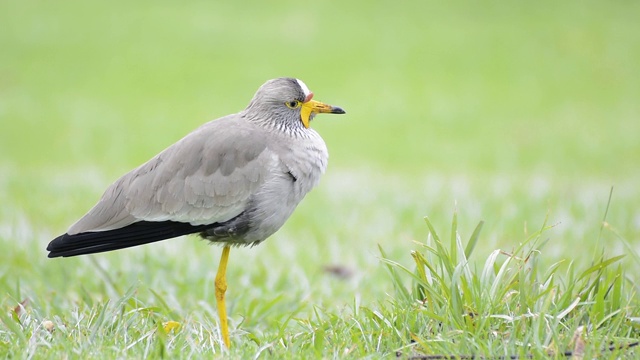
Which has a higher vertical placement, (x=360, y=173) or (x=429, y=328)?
(x=429, y=328)

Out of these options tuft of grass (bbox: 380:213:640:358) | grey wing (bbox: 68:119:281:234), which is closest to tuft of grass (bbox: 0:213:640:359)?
tuft of grass (bbox: 380:213:640:358)

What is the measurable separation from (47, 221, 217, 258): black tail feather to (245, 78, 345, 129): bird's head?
2.12 ft

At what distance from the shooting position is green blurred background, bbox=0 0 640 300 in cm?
750

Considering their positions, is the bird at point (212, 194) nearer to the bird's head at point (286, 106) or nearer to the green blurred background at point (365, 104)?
the bird's head at point (286, 106)

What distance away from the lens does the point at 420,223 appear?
7.16 meters

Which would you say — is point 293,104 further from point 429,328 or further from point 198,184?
point 429,328

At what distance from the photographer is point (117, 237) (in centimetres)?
389

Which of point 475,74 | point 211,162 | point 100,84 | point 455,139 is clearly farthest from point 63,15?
point 211,162

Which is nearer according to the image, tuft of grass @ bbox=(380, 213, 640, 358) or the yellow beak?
tuft of grass @ bbox=(380, 213, 640, 358)

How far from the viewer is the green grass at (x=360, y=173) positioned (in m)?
3.64

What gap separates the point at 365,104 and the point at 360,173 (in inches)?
164

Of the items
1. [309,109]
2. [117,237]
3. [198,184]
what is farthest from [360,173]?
[117,237]

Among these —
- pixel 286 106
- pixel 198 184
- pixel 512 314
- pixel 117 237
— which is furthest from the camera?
pixel 286 106

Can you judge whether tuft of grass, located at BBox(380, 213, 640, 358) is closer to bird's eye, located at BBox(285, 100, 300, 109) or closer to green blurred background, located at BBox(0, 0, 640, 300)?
bird's eye, located at BBox(285, 100, 300, 109)
